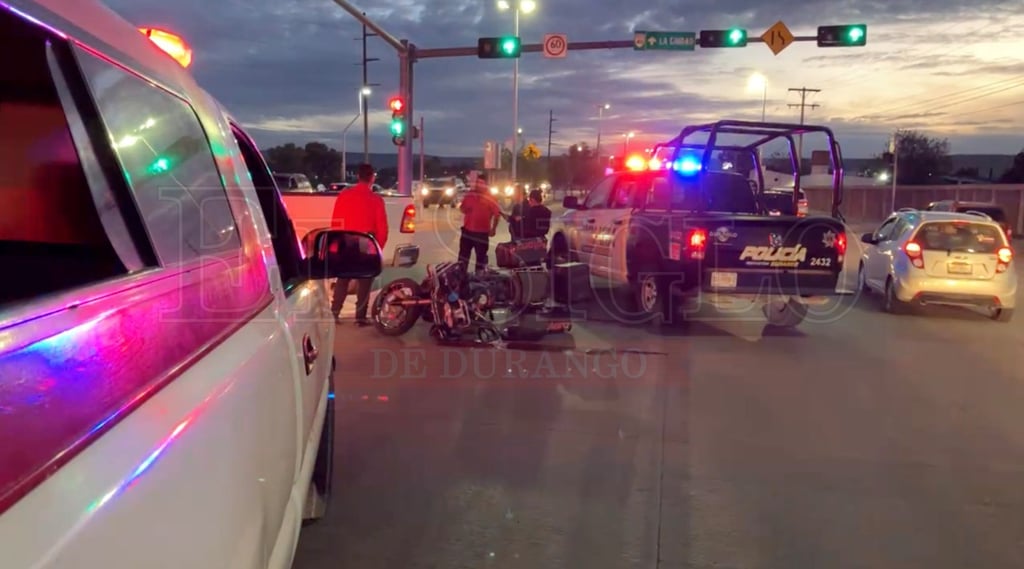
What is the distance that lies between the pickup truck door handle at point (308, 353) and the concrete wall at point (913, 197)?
33.9m

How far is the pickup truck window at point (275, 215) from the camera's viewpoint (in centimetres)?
401

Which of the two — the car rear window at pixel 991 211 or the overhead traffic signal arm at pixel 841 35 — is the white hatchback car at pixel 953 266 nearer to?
the overhead traffic signal arm at pixel 841 35

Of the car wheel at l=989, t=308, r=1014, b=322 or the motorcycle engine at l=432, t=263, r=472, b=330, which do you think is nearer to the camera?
the motorcycle engine at l=432, t=263, r=472, b=330

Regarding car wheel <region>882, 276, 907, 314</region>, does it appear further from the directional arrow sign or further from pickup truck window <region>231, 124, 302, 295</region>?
pickup truck window <region>231, 124, 302, 295</region>

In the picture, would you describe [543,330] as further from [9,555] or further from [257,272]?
[9,555]

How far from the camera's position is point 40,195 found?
2.51 metres

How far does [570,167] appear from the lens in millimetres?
80625

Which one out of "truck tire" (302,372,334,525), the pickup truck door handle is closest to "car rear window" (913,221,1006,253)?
"truck tire" (302,372,334,525)

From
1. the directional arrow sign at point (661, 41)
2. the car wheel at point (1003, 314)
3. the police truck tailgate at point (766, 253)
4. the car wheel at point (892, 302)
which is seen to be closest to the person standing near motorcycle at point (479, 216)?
the police truck tailgate at point (766, 253)

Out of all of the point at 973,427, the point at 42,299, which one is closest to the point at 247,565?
the point at 42,299

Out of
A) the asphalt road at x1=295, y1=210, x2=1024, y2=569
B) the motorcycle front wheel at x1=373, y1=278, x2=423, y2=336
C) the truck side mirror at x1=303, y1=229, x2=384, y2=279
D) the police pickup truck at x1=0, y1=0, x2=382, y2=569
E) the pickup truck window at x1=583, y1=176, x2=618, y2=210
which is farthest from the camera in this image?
the pickup truck window at x1=583, y1=176, x2=618, y2=210

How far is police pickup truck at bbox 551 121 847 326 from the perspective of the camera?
959 centimetres

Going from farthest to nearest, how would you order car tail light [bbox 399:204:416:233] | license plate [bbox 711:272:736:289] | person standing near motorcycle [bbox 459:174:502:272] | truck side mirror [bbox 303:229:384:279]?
person standing near motorcycle [bbox 459:174:502:272] → car tail light [bbox 399:204:416:233] → license plate [bbox 711:272:736:289] → truck side mirror [bbox 303:229:384:279]

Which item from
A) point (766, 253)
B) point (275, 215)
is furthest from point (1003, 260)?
point (275, 215)
